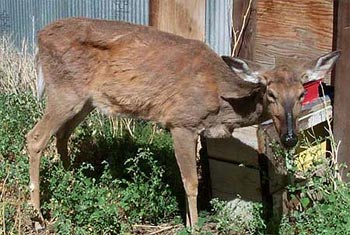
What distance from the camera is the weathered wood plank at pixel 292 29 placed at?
7.29m

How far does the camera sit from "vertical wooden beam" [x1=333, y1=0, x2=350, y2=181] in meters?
6.99

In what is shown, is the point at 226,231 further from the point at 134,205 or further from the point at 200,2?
the point at 200,2

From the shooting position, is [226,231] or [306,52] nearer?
[226,231]

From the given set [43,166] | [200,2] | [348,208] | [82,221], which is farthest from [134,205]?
[200,2]

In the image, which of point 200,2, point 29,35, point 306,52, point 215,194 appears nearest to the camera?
point 215,194

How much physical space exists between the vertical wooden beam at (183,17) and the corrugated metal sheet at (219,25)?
0.22 ft

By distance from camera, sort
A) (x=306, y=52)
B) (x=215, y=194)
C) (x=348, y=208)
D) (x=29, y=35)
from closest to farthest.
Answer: (x=348, y=208), (x=215, y=194), (x=306, y=52), (x=29, y=35)

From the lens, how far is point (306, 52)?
24.5 feet

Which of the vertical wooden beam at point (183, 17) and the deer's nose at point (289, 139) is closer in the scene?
the deer's nose at point (289, 139)

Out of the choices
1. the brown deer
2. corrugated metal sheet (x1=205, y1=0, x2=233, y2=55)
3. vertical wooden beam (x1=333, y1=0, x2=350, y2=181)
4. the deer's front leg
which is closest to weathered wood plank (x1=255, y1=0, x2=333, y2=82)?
vertical wooden beam (x1=333, y1=0, x2=350, y2=181)

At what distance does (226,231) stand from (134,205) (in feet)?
2.65

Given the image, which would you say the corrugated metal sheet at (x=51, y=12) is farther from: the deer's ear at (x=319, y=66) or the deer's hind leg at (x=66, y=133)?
the deer's ear at (x=319, y=66)

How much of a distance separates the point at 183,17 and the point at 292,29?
53.9 inches

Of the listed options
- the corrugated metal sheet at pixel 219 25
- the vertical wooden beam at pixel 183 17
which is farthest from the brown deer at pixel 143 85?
the vertical wooden beam at pixel 183 17
